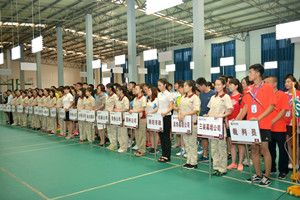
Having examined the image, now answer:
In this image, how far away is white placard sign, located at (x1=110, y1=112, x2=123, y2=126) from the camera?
539 centimetres

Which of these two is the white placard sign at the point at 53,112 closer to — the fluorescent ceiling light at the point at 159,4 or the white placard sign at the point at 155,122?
the white placard sign at the point at 155,122

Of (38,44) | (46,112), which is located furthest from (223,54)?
(46,112)

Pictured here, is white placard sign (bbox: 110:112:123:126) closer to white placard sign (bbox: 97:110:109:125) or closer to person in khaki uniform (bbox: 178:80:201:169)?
white placard sign (bbox: 97:110:109:125)

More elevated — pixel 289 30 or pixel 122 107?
pixel 289 30

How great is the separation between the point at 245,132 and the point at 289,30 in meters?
6.55

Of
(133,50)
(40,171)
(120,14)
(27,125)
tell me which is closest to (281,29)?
(133,50)

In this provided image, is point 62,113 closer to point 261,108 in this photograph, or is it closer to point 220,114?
point 220,114

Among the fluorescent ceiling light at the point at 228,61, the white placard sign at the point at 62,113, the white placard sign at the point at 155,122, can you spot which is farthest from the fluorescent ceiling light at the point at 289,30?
the white placard sign at the point at 62,113

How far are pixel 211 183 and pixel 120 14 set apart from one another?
1339 centimetres

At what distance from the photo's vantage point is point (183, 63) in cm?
2289

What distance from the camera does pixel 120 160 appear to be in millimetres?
4930

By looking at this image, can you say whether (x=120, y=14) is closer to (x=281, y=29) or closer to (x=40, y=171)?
(x=281, y=29)

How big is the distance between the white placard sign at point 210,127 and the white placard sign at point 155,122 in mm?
890

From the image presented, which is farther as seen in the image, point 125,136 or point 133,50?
point 133,50
